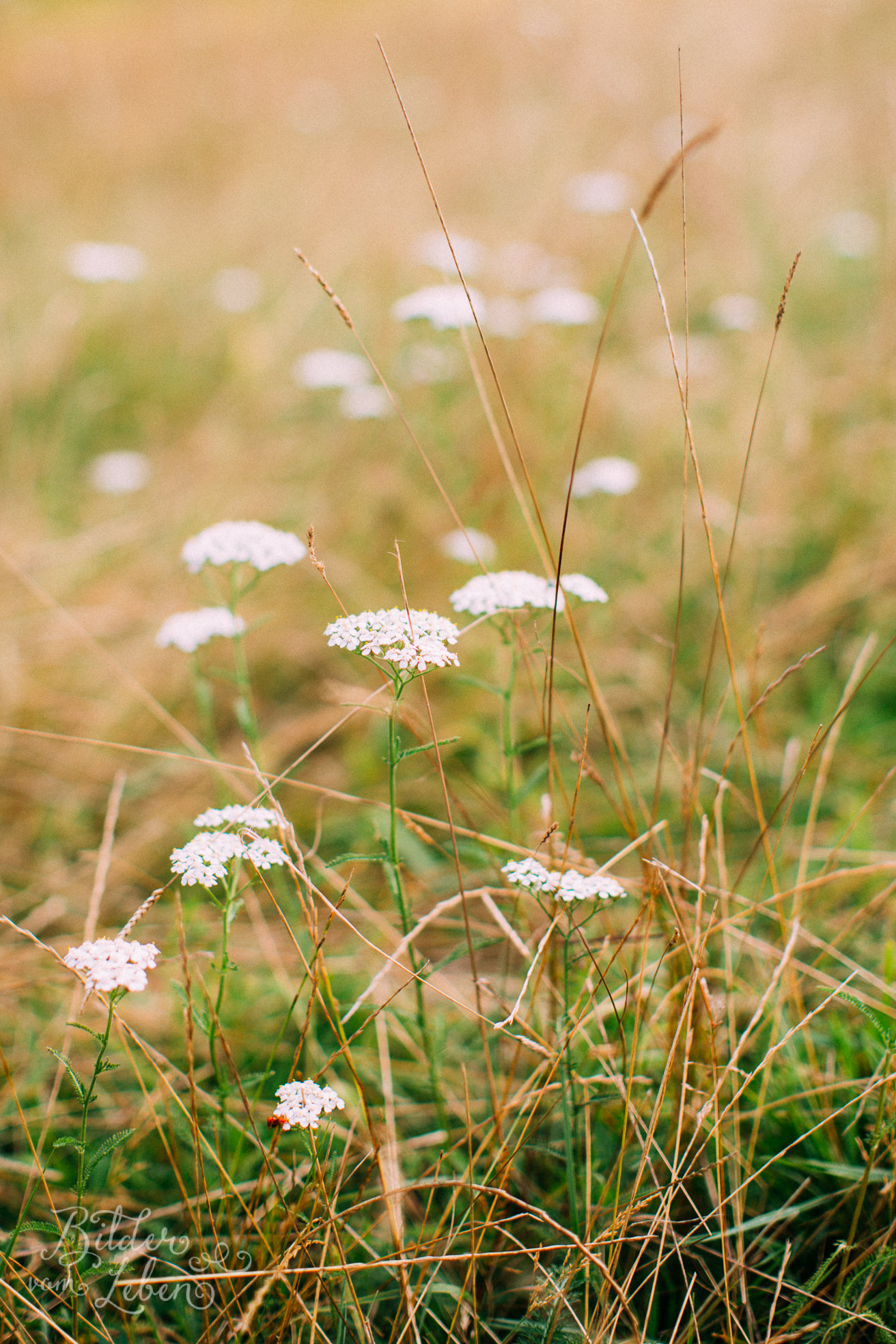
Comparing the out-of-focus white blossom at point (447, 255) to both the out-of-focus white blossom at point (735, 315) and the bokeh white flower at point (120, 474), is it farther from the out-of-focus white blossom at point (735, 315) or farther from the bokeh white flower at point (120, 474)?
the bokeh white flower at point (120, 474)

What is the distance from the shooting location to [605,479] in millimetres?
2568

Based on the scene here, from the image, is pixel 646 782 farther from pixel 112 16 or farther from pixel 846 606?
pixel 112 16

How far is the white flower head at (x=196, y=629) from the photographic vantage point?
5.48 ft

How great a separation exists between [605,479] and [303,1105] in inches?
79.7

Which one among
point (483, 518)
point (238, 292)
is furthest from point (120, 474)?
point (483, 518)

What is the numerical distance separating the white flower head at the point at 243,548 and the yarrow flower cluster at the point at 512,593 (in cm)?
34

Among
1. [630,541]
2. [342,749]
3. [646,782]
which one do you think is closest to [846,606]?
[630,541]

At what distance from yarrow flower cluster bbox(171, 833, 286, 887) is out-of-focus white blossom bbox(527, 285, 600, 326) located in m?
2.36

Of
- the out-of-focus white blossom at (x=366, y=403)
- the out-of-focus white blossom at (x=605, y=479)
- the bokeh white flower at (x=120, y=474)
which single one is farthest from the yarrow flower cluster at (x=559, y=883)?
the bokeh white flower at (x=120, y=474)

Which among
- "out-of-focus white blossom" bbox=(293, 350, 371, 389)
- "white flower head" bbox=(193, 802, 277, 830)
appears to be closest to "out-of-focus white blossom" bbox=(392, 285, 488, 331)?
Answer: "out-of-focus white blossom" bbox=(293, 350, 371, 389)

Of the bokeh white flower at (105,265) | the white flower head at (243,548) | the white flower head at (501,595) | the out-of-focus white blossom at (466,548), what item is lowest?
the white flower head at (501,595)

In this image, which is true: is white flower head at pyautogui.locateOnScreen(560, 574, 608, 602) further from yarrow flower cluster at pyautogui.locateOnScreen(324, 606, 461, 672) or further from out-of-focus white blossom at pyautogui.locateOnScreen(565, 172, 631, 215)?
out-of-focus white blossom at pyautogui.locateOnScreen(565, 172, 631, 215)

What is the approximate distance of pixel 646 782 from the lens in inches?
98.6

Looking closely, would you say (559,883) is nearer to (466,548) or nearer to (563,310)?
(466,548)
